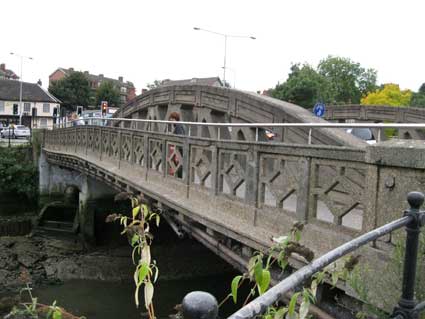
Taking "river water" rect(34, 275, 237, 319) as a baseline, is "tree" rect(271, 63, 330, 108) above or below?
above

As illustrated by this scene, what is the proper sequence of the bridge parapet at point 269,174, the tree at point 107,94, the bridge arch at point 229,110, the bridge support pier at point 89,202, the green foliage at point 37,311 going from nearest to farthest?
1. the green foliage at point 37,311
2. the bridge parapet at point 269,174
3. the bridge arch at point 229,110
4. the bridge support pier at point 89,202
5. the tree at point 107,94

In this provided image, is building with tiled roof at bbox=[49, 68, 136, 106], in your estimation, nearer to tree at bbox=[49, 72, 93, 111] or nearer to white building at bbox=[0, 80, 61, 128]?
tree at bbox=[49, 72, 93, 111]

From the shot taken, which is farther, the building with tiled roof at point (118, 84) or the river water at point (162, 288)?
the building with tiled roof at point (118, 84)

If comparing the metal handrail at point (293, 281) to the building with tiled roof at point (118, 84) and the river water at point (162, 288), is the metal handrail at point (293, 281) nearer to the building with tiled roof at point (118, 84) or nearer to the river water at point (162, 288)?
the river water at point (162, 288)

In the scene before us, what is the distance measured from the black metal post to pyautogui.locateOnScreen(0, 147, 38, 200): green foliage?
23.4 meters

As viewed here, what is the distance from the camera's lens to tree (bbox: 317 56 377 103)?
82.0 meters

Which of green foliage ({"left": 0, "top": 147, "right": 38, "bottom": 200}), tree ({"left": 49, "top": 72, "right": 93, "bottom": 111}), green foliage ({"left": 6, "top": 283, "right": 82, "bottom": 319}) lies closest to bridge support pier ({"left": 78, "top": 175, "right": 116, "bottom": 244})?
green foliage ({"left": 0, "top": 147, "right": 38, "bottom": 200})

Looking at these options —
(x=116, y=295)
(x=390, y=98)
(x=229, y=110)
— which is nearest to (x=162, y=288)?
(x=116, y=295)

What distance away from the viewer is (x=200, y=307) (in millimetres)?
1256

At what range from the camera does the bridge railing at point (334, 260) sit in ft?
4.19

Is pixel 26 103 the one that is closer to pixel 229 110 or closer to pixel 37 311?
pixel 229 110

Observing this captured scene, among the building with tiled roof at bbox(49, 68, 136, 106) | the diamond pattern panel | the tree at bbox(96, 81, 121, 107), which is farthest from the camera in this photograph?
the building with tiled roof at bbox(49, 68, 136, 106)

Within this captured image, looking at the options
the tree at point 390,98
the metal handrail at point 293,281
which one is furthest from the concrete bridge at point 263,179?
the tree at point 390,98

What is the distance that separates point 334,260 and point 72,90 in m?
74.8
